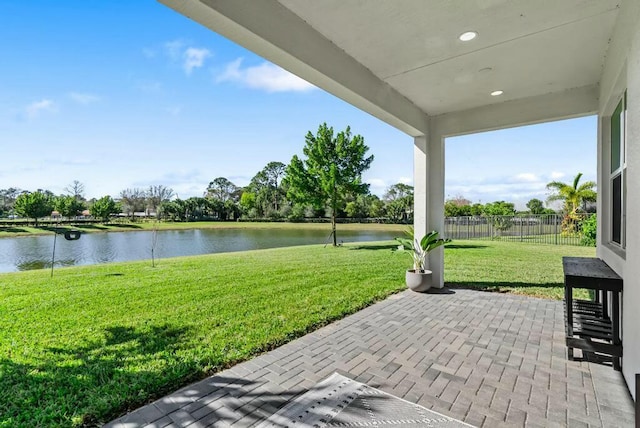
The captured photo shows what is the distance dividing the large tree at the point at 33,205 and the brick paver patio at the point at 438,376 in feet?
43.8

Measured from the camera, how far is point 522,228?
1368cm

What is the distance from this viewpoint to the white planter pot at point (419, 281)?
5.09 meters

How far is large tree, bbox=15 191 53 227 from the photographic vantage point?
37.0 feet

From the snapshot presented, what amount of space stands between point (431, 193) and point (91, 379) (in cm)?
515

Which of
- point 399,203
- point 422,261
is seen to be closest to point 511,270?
point 422,261

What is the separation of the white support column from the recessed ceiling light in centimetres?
248

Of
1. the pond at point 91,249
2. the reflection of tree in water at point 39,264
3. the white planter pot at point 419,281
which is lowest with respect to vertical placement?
the reflection of tree in water at point 39,264

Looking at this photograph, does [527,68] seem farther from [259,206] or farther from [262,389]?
[259,206]

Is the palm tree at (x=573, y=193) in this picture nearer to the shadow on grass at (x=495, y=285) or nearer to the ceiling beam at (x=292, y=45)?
the shadow on grass at (x=495, y=285)

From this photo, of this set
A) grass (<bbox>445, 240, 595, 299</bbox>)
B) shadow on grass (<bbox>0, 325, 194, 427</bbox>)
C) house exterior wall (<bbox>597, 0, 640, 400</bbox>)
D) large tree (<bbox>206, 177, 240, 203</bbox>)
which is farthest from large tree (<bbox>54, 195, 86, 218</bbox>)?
large tree (<bbox>206, 177, 240, 203</bbox>)

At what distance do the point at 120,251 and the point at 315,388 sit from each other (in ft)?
40.0

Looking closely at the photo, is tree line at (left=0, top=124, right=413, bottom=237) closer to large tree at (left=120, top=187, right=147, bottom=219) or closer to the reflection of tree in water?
large tree at (left=120, top=187, right=147, bottom=219)

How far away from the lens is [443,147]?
17.6 ft

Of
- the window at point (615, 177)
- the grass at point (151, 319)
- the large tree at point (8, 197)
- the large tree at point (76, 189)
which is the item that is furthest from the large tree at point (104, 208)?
the window at point (615, 177)
